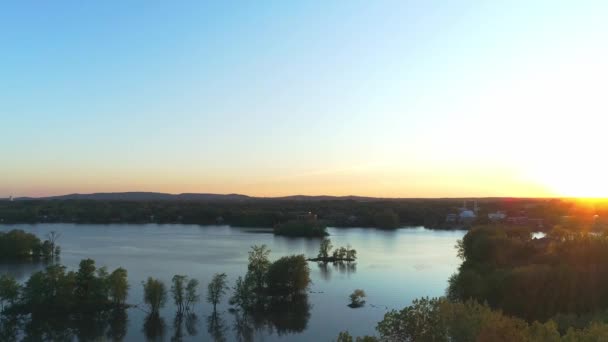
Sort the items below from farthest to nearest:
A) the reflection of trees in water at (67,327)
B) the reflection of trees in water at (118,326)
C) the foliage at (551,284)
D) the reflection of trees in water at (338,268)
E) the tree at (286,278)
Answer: the reflection of trees in water at (338,268)
the tree at (286,278)
the reflection of trees in water at (118,326)
the reflection of trees in water at (67,327)
the foliage at (551,284)

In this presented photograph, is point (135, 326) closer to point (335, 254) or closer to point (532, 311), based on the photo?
point (532, 311)

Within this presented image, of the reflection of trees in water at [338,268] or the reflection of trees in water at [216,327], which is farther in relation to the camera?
the reflection of trees in water at [338,268]

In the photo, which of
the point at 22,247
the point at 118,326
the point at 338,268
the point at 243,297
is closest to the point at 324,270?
the point at 338,268

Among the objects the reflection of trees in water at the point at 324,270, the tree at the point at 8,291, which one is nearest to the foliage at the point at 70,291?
the tree at the point at 8,291

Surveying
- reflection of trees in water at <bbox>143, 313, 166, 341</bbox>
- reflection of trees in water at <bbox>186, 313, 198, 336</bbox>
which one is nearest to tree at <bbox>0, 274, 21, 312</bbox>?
reflection of trees in water at <bbox>143, 313, 166, 341</bbox>

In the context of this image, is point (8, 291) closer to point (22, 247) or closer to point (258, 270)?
point (258, 270)

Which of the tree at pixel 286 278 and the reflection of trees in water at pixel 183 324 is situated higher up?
the tree at pixel 286 278

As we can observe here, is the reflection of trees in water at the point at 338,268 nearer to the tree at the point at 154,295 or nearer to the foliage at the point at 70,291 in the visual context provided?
the tree at the point at 154,295

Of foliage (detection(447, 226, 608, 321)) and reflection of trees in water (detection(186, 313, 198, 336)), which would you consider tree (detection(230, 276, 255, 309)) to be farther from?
foliage (detection(447, 226, 608, 321))
